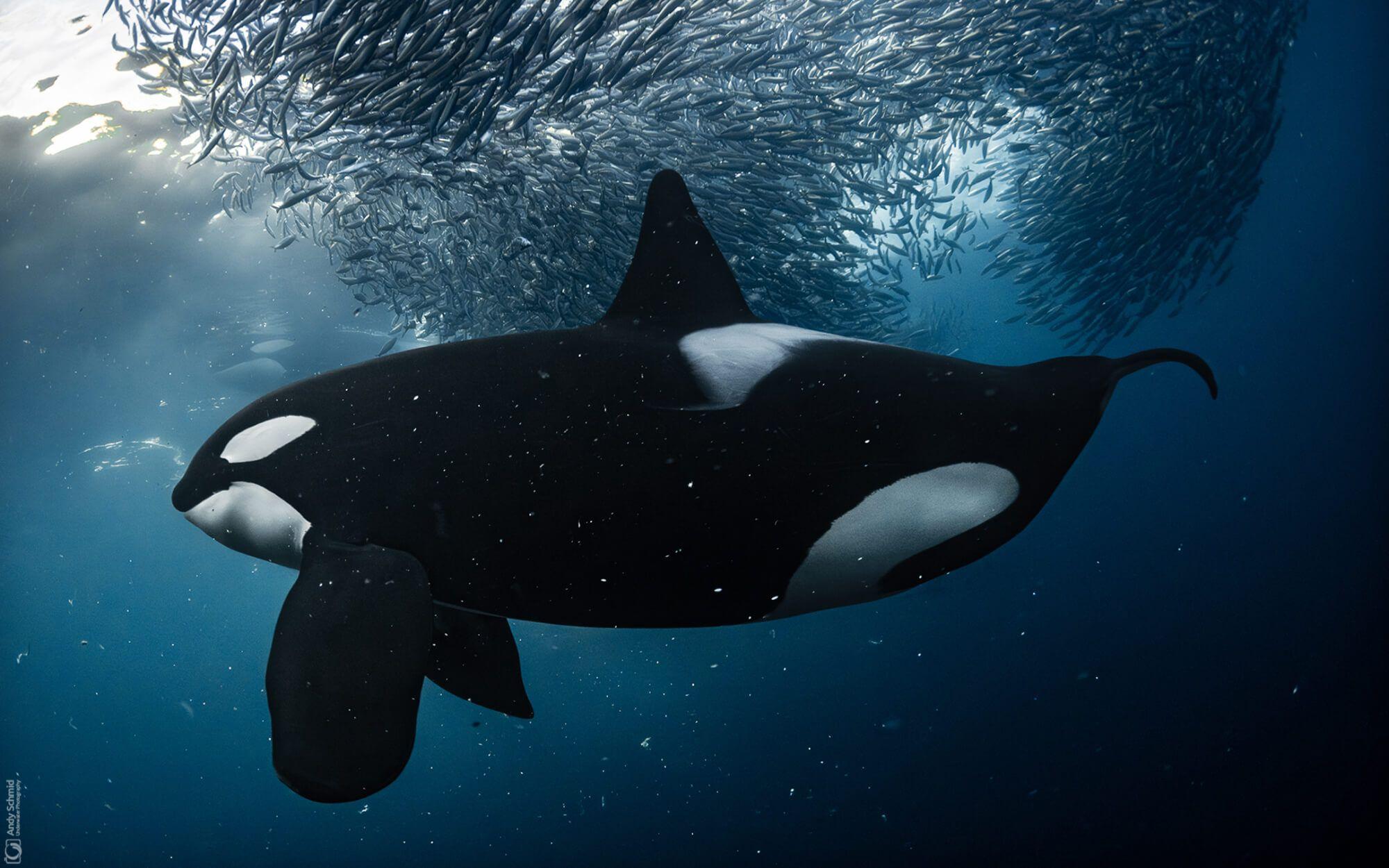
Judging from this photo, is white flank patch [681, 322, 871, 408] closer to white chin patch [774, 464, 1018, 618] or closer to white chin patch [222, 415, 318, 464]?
white chin patch [774, 464, 1018, 618]

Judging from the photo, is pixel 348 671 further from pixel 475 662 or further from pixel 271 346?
pixel 271 346

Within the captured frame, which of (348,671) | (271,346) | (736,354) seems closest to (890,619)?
(271,346)

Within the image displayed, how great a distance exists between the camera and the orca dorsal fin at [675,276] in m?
2.40

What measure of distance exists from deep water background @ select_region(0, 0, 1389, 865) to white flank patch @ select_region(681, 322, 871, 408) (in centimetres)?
1048

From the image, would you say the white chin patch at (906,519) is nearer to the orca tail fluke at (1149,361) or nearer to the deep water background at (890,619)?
the orca tail fluke at (1149,361)

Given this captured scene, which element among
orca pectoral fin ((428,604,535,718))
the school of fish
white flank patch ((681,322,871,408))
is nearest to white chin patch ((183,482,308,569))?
orca pectoral fin ((428,604,535,718))

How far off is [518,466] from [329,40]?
4810mm

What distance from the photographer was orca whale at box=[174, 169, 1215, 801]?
190cm

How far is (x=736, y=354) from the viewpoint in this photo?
6.88 ft

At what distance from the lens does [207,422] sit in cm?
1795

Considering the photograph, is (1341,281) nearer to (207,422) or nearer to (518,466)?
(518,466)

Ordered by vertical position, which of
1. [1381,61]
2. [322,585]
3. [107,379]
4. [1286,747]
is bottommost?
[1286,747]

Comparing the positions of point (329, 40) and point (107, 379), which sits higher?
point (329, 40)

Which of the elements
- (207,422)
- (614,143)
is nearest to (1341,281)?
(614,143)
